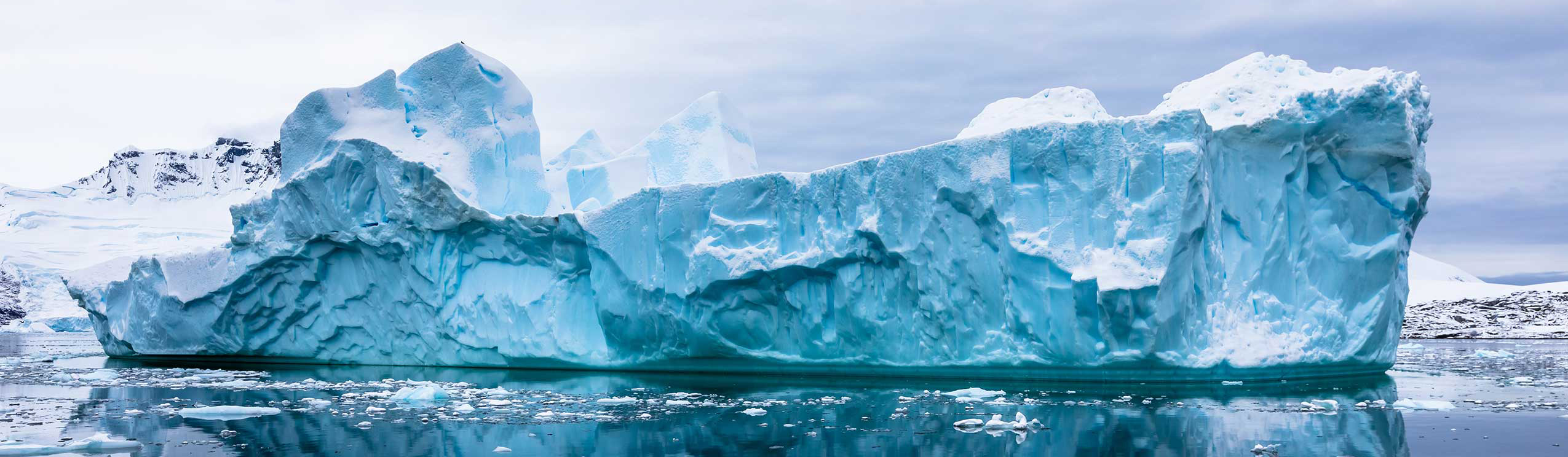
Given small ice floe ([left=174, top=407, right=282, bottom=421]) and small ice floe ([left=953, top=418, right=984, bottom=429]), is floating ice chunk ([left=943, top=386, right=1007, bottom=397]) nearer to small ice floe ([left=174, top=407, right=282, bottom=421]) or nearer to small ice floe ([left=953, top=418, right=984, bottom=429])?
small ice floe ([left=953, top=418, right=984, bottom=429])

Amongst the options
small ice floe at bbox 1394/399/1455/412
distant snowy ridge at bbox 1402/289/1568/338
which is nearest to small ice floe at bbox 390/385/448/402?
small ice floe at bbox 1394/399/1455/412

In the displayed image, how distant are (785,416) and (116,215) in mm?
71928

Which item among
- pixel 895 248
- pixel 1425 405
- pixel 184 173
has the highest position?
pixel 184 173

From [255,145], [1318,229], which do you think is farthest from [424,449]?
[255,145]

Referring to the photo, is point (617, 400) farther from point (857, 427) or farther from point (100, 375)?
Result: point (100, 375)

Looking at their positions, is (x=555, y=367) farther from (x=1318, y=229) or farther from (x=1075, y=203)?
(x=1318, y=229)

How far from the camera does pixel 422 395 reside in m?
10.8

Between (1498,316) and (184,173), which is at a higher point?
(184,173)

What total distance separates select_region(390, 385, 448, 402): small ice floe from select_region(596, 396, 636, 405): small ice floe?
148 centimetres

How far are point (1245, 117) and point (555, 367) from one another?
924 cm

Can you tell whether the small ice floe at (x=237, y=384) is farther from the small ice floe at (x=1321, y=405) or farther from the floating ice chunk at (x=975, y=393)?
the small ice floe at (x=1321, y=405)

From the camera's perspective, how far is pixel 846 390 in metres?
11.9

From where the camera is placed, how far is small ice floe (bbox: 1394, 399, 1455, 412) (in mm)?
9370

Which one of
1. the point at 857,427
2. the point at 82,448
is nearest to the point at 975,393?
the point at 857,427
